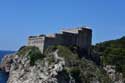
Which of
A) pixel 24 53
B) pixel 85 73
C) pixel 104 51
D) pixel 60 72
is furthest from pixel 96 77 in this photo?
pixel 104 51

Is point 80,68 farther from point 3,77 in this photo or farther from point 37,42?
point 3,77

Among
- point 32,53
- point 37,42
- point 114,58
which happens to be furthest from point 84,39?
point 114,58

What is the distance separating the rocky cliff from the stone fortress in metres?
1.76

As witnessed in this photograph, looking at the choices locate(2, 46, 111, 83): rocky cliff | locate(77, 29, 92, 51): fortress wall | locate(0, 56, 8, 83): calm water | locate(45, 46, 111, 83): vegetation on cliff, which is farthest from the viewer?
locate(0, 56, 8, 83): calm water

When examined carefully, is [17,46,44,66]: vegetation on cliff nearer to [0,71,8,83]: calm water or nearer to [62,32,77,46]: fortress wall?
[62,32,77,46]: fortress wall

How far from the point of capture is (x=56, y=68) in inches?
2879

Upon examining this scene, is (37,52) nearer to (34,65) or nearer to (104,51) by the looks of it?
(34,65)

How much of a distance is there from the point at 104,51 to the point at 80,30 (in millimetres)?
19558

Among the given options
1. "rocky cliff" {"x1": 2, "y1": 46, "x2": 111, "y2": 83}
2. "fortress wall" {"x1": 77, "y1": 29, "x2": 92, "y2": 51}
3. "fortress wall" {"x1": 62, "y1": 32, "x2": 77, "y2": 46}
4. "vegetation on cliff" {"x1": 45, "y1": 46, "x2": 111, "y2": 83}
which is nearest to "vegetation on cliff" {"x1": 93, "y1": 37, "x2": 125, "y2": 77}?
"fortress wall" {"x1": 77, "y1": 29, "x2": 92, "y2": 51}

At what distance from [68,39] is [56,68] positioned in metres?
10.8

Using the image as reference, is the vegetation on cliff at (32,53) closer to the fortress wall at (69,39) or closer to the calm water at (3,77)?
the fortress wall at (69,39)

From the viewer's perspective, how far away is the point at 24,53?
83562 millimetres

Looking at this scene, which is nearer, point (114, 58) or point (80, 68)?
point (80, 68)

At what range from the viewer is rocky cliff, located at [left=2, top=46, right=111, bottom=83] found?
240 feet
